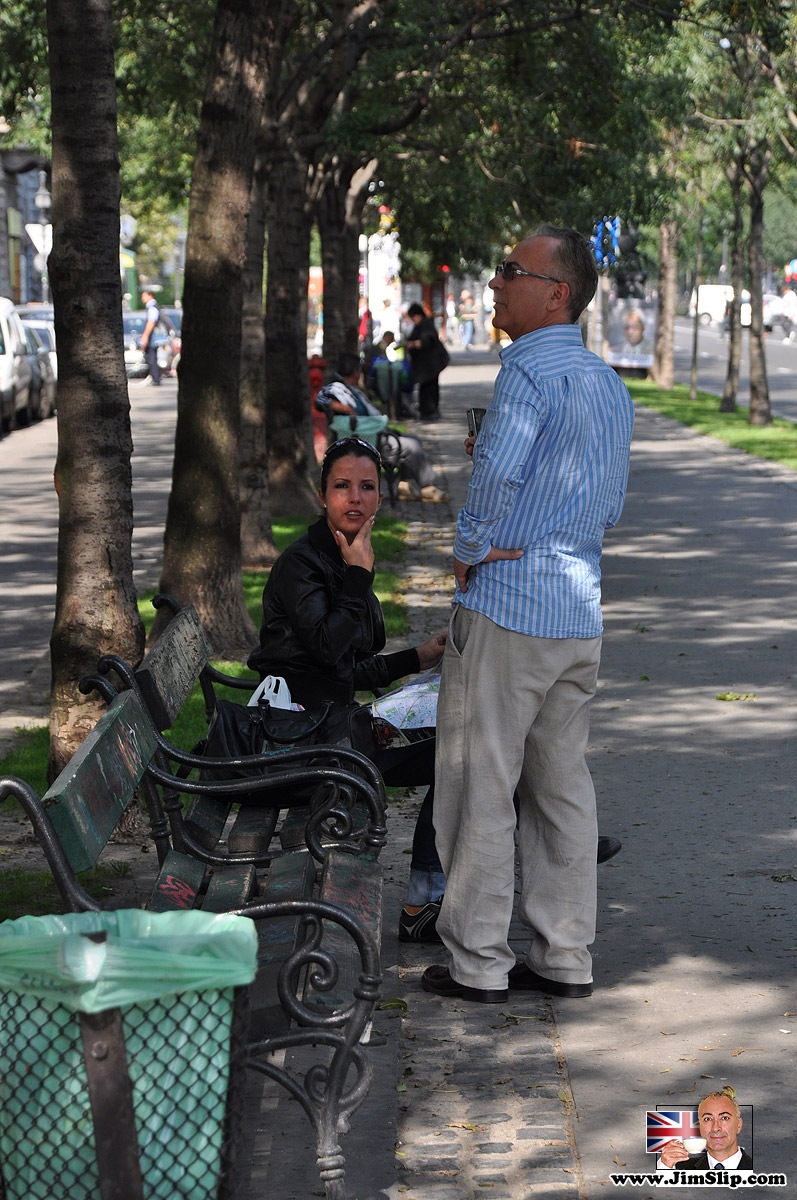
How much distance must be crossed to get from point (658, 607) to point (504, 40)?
29.8 ft

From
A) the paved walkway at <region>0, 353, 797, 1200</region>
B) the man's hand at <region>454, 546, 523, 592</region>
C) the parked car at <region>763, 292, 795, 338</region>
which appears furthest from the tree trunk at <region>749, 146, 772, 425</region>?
the parked car at <region>763, 292, 795, 338</region>

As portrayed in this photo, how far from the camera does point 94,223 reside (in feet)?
22.2

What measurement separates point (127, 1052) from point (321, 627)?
2.55m

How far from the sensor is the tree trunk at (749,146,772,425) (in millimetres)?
29114

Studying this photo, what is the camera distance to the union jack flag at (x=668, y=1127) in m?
4.07

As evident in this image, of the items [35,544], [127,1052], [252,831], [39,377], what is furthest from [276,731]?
[39,377]

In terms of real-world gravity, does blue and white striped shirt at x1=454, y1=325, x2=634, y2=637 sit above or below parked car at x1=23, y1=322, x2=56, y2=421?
above

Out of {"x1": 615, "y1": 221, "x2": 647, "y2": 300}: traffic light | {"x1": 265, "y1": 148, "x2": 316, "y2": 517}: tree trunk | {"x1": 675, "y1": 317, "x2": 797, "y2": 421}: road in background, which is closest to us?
{"x1": 265, "y1": 148, "x2": 316, "y2": 517}: tree trunk

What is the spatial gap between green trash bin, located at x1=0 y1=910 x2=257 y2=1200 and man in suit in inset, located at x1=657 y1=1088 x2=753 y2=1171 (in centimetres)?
123

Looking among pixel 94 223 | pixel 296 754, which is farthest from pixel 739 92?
pixel 296 754

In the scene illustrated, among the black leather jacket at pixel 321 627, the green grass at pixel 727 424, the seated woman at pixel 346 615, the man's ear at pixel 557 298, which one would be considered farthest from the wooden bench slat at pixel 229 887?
the green grass at pixel 727 424

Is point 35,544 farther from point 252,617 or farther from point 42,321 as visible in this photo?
point 42,321

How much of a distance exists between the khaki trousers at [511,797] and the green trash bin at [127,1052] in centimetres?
175

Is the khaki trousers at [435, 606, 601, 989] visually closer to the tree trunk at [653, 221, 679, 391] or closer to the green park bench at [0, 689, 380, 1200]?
the green park bench at [0, 689, 380, 1200]
